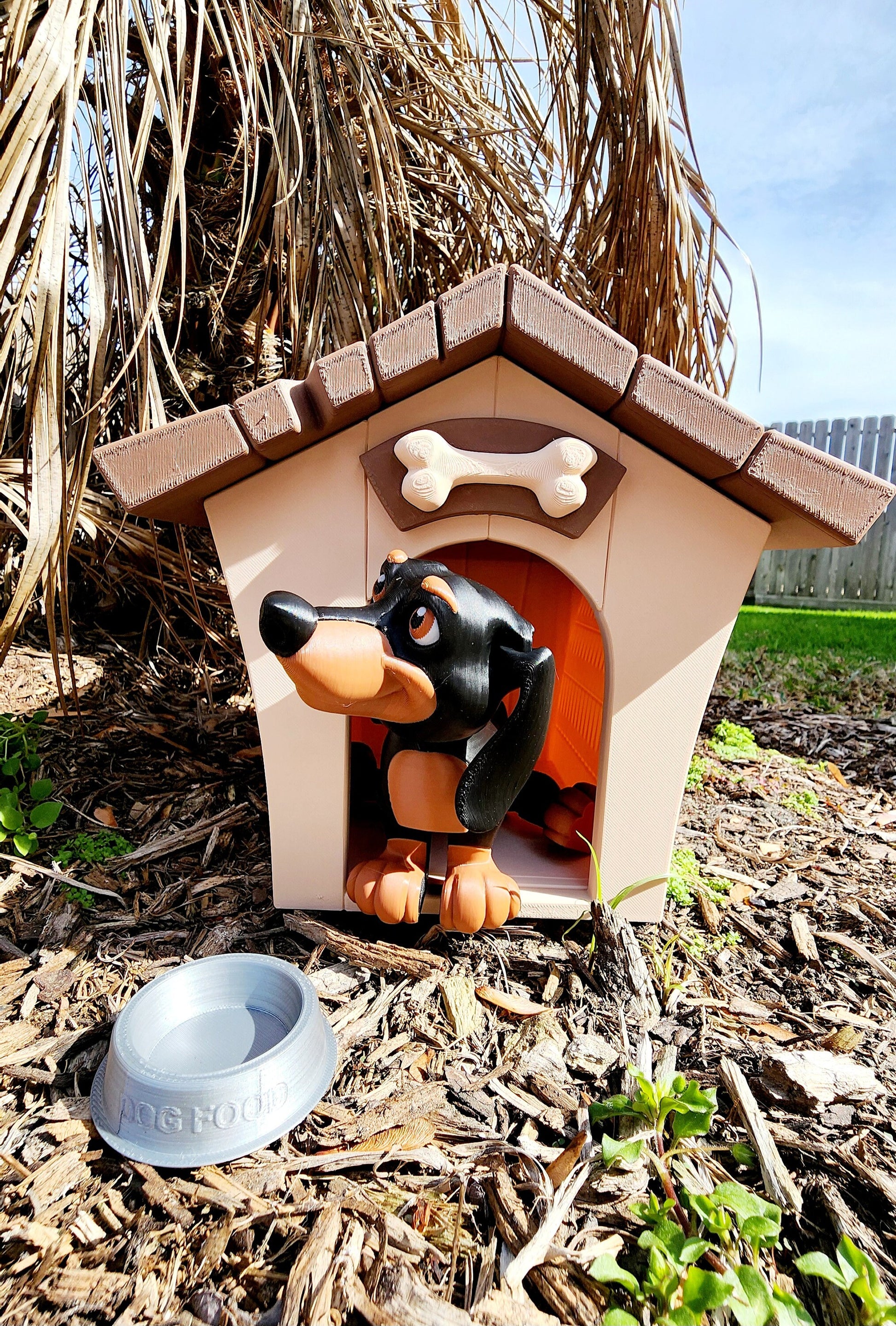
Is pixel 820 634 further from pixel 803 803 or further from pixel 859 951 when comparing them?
pixel 859 951

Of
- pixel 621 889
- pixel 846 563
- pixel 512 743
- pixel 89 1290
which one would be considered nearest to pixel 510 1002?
pixel 621 889

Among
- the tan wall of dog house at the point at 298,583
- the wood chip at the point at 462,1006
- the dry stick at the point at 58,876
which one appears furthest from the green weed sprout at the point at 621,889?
the dry stick at the point at 58,876

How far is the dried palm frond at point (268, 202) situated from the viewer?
1325mm

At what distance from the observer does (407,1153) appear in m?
0.95

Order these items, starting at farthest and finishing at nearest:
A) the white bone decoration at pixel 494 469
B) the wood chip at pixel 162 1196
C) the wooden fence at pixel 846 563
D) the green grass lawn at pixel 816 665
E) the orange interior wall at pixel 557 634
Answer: the wooden fence at pixel 846 563
the green grass lawn at pixel 816 665
the orange interior wall at pixel 557 634
the white bone decoration at pixel 494 469
the wood chip at pixel 162 1196

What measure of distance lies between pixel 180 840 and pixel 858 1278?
143 centimetres

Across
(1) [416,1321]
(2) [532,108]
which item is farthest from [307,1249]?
(2) [532,108]

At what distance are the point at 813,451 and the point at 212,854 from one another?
1.47m

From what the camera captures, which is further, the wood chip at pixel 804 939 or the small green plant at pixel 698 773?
the small green plant at pixel 698 773

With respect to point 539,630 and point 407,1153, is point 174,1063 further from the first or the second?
point 539,630

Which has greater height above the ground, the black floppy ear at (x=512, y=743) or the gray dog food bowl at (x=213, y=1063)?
the black floppy ear at (x=512, y=743)

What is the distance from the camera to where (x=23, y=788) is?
1.76 m

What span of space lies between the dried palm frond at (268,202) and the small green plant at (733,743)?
1.28 metres

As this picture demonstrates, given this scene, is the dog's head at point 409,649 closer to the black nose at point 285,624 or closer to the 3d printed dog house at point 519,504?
the black nose at point 285,624
